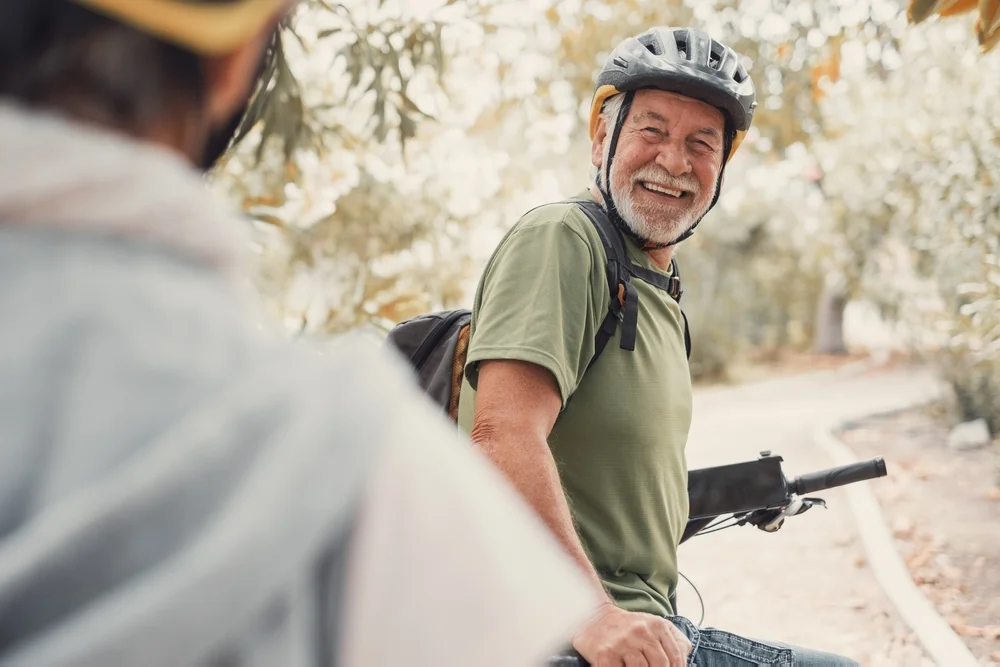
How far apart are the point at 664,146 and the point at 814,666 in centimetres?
144

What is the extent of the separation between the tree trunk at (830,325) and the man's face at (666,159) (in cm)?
2579

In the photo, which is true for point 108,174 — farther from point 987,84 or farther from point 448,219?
point 987,84

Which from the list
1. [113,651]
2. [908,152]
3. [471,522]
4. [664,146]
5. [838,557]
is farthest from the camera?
[908,152]

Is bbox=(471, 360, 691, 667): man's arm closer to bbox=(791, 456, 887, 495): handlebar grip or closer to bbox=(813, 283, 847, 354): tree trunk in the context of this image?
bbox=(791, 456, 887, 495): handlebar grip

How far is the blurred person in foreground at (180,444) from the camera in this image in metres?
0.66

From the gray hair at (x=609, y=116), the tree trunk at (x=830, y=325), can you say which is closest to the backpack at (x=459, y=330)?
the gray hair at (x=609, y=116)

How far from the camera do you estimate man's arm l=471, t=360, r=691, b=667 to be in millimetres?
1928

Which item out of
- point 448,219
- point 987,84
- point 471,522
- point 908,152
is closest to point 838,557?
point 448,219

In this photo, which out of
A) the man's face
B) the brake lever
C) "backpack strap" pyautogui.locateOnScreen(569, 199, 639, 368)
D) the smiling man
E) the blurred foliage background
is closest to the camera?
the smiling man

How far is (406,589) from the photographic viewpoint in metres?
0.72

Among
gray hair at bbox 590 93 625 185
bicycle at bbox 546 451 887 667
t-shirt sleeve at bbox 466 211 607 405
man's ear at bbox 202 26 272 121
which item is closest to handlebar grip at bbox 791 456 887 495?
bicycle at bbox 546 451 887 667

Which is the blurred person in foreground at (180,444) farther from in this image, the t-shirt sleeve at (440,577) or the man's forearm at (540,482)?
the man's forearm at (540,482)

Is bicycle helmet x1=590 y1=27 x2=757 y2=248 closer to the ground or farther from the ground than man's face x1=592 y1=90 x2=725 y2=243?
farther from the ground

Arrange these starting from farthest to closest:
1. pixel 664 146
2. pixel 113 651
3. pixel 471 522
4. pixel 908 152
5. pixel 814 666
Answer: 1. pixel 908 152
2. pixel 664 146
3. pixel 814 666
4. pixel 471 522
5. pixel 113 651
